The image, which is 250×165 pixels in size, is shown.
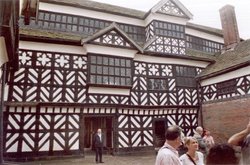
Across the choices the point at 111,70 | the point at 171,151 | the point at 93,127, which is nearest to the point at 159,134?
the point at 93,127

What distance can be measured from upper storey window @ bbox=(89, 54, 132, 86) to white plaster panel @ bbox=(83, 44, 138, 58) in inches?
10.4

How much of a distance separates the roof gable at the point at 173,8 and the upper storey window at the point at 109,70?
5.52m

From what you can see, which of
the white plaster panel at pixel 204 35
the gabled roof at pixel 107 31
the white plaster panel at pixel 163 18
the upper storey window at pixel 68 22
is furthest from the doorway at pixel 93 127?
the white plaster panel at pixel 204 35

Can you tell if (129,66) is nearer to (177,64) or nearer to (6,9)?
(177,64)

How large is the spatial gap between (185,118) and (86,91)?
756cm

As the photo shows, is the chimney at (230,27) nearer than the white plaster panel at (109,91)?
No

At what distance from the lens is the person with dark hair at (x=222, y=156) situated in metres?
2.13

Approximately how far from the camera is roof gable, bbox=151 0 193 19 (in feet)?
62.5

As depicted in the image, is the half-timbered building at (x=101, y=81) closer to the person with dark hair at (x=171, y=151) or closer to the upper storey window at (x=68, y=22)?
the upper storey window at (x=68, y=22)

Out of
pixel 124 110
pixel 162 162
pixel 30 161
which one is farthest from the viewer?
pixel 124 110

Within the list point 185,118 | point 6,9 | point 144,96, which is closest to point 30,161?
point 144,96

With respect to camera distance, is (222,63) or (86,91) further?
(222,63)

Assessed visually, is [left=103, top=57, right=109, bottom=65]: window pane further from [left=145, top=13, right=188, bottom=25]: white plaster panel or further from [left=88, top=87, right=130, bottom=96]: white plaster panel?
[left=145, top=13, right=188, bottom=25]: white plaster panel

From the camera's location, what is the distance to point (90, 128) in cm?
1817
